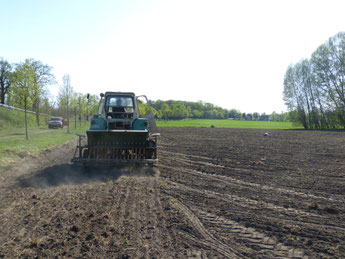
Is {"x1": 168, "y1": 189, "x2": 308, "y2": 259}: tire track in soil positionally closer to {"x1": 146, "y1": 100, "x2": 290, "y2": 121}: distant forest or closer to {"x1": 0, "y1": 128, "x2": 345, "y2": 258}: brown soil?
{"x1": 0, "y1": 128, "x2": 345, "y2": 258}: brown soil

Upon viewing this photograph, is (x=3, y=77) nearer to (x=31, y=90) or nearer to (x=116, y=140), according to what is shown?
(x=31, y=90)

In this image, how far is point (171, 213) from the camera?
4945 mm

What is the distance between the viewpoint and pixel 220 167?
389 inches

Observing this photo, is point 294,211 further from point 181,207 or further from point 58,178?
point 58,178

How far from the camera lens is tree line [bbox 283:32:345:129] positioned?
41781mm

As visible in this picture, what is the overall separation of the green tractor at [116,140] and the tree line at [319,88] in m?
42.4

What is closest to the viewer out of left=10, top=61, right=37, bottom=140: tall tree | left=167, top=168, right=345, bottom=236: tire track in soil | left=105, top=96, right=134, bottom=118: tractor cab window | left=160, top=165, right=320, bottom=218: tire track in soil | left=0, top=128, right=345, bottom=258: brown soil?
left=0, top=128, right=345, bottom=258: brown soil

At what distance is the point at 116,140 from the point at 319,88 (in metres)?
46.8

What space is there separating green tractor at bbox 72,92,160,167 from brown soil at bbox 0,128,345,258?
48 centimetres

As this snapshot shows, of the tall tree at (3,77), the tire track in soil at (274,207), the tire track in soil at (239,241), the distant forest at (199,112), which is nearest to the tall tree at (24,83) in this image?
the tire track in soil at (274,207)

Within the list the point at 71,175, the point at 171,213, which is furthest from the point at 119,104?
the point at 171,213

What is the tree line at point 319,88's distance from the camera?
41.8 meters

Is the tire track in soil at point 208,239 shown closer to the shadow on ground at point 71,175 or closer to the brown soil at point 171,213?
the brown soil at point 171,213

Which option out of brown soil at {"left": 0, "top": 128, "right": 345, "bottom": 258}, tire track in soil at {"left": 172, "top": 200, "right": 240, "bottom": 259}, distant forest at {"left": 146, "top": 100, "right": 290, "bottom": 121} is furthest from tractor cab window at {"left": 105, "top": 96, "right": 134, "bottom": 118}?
distant forest at {"left": 146, "top": 100, "right": 290, "bottom": 121}
